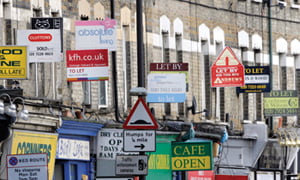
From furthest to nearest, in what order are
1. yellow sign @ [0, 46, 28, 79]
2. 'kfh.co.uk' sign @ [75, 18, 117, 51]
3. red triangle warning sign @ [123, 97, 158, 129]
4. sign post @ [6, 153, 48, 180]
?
'kfh.co.uk' sign @ [75, 18, 117, 51]
yellow sign @ [0, 46, 28, 79]
red triangle warning sign @ [123, 97, 158, 129]
sign post @ [6, 153, 48, 180]

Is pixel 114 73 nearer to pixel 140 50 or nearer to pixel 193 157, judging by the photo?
pixel 193 157

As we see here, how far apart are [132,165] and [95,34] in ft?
23.0

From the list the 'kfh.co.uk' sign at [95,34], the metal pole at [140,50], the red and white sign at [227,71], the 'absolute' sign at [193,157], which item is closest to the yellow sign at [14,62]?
the metal pole at [140,50]

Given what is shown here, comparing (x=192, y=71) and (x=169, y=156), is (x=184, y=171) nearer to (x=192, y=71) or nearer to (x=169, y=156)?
(x=169, y=156)

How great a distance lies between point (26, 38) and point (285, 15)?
21941 millimetres

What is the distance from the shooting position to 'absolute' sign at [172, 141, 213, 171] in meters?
37.4

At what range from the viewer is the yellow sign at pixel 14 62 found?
28391 mm

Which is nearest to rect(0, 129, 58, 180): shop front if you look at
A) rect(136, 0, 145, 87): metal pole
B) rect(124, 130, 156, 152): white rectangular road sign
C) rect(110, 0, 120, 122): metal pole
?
rect(124, 130, 156, 152): white rectangular road sign

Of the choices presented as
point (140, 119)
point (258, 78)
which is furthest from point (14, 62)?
point (258, 78)

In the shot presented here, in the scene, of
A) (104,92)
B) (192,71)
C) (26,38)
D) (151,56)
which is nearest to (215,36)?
(192,71)

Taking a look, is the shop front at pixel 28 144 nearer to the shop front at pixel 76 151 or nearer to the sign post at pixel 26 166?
the shop front at pixel 76 151

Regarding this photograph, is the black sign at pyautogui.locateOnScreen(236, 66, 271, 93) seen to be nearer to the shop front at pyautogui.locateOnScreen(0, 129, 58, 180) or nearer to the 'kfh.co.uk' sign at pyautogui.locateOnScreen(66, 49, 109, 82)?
the 'kfh.co.uk' sign at pyautogui.locateOnScreen(66, 49, 109, 82)

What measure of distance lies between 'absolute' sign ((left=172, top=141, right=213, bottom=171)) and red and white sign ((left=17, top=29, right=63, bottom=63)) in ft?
28.1

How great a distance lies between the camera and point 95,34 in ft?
106
